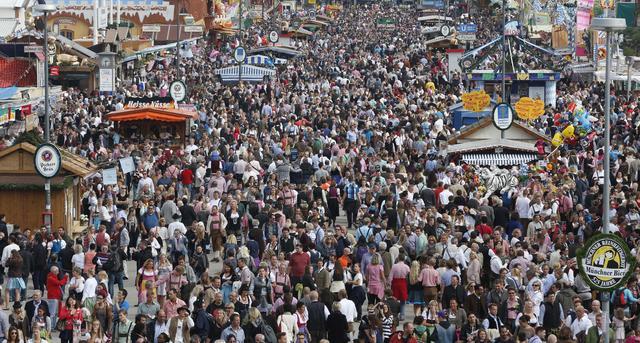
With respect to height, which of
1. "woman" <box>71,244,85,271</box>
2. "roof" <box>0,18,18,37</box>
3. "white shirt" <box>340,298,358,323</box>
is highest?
"roof" <box>0,18,18,37</box>

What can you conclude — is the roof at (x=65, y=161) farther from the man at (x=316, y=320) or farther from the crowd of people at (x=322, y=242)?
the man at (x=316, y=320)

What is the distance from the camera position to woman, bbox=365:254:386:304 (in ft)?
80.2

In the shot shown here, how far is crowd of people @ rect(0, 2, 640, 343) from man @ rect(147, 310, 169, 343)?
2 cm

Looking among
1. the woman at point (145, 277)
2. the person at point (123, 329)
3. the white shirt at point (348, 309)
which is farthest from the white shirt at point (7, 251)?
the white shirt at point (348, 309)

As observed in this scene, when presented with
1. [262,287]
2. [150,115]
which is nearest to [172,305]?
[262,287]

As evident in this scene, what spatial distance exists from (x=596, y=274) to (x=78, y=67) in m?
43.2

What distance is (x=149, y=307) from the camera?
72.9 ft

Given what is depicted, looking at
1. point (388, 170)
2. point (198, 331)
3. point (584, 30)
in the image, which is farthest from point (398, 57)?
point (198, 331)

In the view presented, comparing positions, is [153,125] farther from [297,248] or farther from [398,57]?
[398,57]

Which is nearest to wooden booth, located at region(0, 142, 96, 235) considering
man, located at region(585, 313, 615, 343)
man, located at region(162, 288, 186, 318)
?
man, located at region(162, 288, 186, 318)

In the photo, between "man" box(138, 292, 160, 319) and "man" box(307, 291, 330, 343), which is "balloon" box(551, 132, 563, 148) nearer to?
"man" box(307, 291, 330, 343)

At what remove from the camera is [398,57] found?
7856 cm

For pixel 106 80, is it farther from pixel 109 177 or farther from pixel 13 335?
pixel 13 335

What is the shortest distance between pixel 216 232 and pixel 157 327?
7.53 metres
